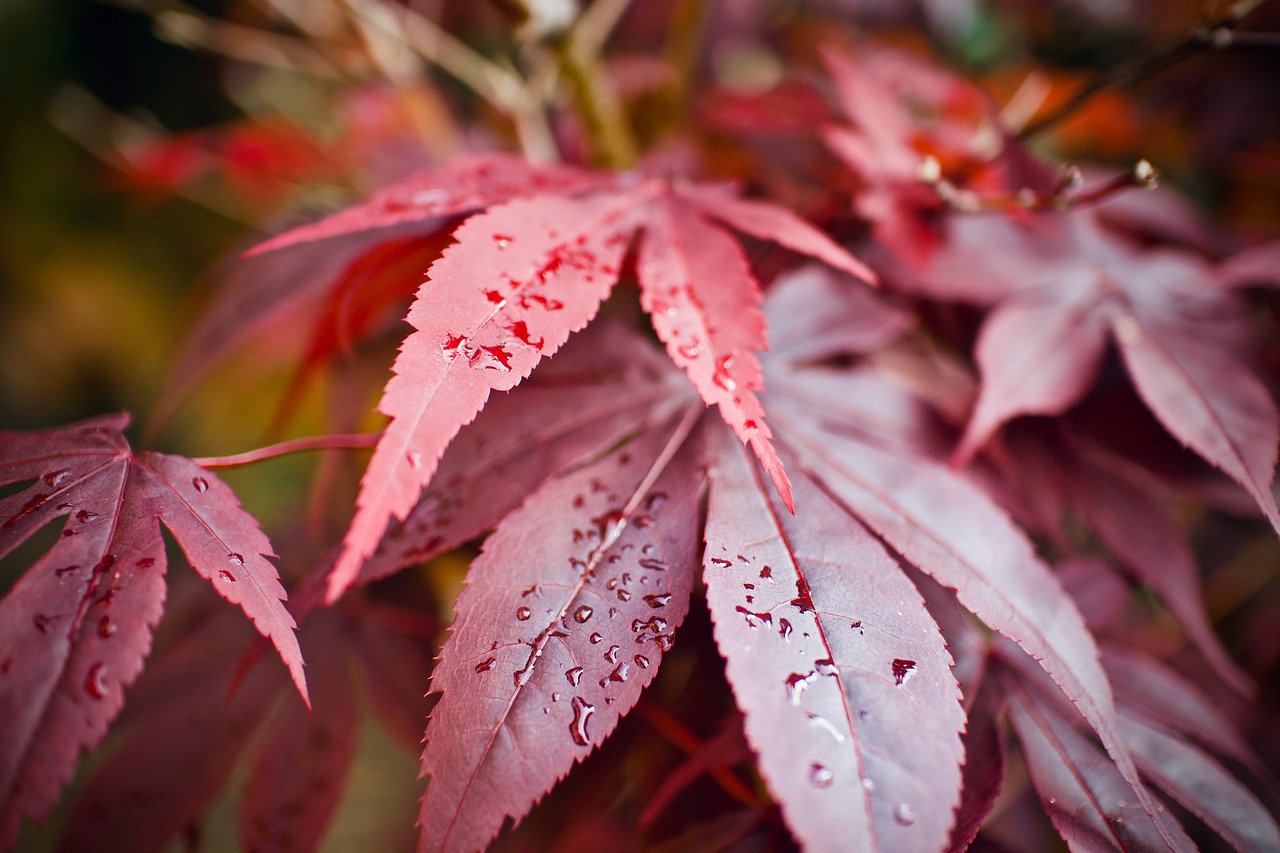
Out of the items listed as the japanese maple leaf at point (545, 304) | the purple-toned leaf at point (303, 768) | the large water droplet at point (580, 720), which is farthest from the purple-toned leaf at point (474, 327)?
the purple-toned leaf at point (303, 768)

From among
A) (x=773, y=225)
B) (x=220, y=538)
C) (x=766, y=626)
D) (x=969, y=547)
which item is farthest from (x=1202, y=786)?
(x=220, y=538)

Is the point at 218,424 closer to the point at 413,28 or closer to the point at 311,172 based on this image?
the point at 311,172

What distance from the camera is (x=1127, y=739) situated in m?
0.43

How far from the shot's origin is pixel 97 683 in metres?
0.28

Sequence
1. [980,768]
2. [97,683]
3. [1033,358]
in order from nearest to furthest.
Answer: [97,683], [980,768], [1033,358]

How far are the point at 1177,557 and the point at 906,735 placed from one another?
349 mm

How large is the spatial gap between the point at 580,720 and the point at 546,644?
37 mm

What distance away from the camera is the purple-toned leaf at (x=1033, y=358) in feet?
1.46

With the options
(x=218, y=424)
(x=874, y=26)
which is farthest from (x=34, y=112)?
(x=874, y=26)

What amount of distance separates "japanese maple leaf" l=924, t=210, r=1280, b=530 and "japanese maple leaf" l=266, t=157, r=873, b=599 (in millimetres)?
148

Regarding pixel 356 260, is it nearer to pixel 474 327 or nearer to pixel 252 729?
pixel 474 327

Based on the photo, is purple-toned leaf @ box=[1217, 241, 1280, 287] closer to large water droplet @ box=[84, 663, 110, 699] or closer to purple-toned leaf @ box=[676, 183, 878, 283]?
purple-toned leaf @ box=[676, 183, 878, 283]

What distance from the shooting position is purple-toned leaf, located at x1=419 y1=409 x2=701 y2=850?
0.31 meters

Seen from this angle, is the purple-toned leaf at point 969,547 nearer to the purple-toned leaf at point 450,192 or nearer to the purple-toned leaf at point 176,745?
the purple-toned leaf at point 450,192
